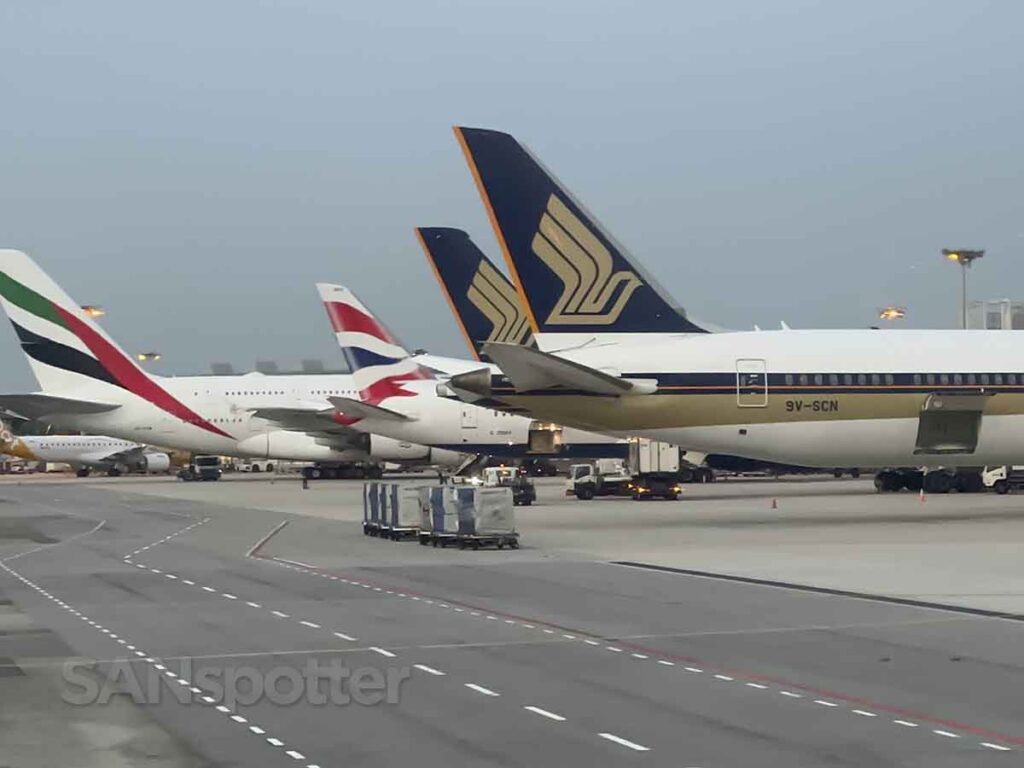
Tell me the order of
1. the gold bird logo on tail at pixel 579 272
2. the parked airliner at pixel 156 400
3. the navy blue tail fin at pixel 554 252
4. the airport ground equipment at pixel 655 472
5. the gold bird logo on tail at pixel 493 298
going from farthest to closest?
1. the parked airliner at pixel 156 400
2. the gold bird logo on tail at pixel 493 298
3. the airport ground equipment at pixel 655 472
4. the gold bird logo on tail at pixel 579 272
5. the navy blue tail fin at pixel 554 252

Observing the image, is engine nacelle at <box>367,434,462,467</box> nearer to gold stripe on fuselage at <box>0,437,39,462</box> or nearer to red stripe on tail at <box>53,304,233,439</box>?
red stripe on tail at <box>53,304,233,439</box>

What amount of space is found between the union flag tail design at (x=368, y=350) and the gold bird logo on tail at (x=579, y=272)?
31036mm

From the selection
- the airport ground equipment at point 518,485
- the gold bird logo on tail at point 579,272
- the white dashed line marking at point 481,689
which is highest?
the gold bird logo on tail at point 579,272

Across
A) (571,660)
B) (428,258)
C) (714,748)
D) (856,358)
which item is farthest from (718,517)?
(714,748)

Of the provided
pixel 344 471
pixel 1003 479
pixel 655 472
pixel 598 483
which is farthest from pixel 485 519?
pixel 344 471

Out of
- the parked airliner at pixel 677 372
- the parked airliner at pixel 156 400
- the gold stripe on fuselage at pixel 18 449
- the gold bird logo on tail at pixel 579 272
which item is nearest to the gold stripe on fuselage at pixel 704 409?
the parked airliner at pixel 677 372

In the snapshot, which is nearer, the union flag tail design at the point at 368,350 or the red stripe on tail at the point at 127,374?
the union flag tail design at the point at 368,350

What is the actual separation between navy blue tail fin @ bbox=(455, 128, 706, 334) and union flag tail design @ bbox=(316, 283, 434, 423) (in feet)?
102

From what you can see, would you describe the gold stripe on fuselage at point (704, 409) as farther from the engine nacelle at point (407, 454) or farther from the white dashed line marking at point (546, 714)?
the engine nacelle at point (407, 454)

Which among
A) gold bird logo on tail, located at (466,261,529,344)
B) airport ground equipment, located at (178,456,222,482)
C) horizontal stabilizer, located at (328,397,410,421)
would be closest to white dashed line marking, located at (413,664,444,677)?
gold bird logo on tail, located at (466,261,529,344)

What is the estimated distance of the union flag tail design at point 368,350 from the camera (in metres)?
72.1

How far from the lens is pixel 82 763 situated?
11.3 metres

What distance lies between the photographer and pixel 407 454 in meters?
80.0

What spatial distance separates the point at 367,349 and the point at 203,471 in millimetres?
32053
